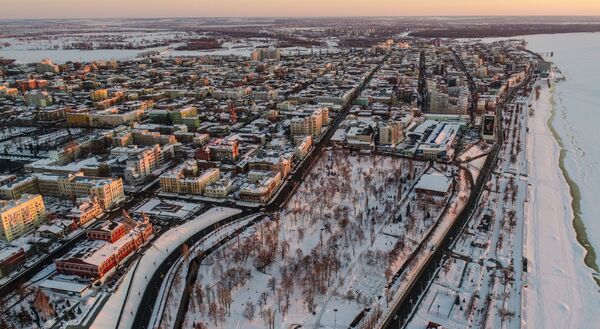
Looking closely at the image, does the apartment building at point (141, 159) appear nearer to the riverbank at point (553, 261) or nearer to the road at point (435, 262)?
the road at point (435, 262)

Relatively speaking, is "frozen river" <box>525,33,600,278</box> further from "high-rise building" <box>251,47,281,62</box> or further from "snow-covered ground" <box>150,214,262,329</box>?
"high-rise building" <box>251,47,281,62</box>

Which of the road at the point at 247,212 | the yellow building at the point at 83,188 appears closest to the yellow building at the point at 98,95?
the road at the point at 247,212

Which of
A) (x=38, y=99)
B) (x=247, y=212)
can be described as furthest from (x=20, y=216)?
(x=38, y=99)

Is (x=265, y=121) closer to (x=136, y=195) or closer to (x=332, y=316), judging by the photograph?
(x=136, y=195)

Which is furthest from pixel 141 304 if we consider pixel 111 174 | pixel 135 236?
pixel 111 174

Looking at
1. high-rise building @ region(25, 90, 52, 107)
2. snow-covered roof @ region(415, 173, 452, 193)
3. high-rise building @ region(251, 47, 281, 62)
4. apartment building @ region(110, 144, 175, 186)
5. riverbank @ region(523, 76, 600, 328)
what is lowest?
riverbank @ region(523, 76, 600, 328)

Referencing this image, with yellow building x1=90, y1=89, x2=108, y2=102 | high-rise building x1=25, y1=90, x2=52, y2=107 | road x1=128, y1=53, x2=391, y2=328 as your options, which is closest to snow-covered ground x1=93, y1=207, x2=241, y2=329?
road x1=128, y1=53, x2=391, y2=328

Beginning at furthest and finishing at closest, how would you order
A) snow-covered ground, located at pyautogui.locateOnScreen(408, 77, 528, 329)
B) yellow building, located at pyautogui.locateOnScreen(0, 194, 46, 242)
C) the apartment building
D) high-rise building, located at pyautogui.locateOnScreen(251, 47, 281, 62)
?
1. high-rise building, located at pyautogui.locateOnScreen(251, 47, 281, 62)
2. the apartment building
3. yellow building, located at pyautogui.locateOnScreen(0, 194, 46, 242)
4. snow-covered ground, located at pyautogui.locateOnScreen(408, 77, 528, 329)
